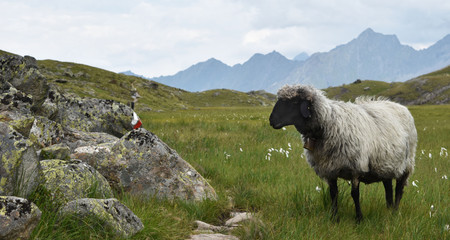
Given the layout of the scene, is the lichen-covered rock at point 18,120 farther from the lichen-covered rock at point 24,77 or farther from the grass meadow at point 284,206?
the grass meadow at point 284,206

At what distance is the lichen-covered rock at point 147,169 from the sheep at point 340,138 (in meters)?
2.17

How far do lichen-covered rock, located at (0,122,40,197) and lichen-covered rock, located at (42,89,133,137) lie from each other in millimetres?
5642

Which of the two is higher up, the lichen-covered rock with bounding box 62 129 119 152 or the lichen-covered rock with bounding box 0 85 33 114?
the lichen-covered rock with bounding box 0 85 33 114

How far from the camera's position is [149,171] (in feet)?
21.7

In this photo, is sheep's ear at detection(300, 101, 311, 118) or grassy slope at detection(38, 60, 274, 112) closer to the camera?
sheep's ear at detection(300, 101, 311, 118)

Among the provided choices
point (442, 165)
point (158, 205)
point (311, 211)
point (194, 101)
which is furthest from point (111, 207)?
point (194, 101)

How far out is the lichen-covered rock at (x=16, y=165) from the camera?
389 cm

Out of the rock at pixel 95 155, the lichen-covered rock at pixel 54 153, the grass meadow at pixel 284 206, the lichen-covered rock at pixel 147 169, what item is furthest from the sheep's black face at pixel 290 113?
the lichen-covered rock at pixel 54 153

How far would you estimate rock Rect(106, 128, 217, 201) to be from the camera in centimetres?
646

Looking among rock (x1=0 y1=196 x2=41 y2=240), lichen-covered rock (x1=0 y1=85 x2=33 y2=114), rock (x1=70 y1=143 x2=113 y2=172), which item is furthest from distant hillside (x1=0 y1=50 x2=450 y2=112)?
rock (x1=0 y1=196 x2=41 y2=240)

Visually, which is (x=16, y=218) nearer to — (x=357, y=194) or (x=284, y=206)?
(x=284, y=206)

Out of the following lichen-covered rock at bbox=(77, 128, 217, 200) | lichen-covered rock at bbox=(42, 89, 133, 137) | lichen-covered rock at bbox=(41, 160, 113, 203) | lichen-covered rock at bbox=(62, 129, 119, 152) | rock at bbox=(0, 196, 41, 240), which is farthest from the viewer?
lichen-covered rock at bbox=(42, 89, 133, 137)

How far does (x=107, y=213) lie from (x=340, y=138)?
14.2 feet

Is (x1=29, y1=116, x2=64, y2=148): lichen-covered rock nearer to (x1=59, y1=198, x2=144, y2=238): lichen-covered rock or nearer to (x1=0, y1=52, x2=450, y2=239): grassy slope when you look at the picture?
(x1=0, y1=52, x2=450, y2=239): grassy slope
